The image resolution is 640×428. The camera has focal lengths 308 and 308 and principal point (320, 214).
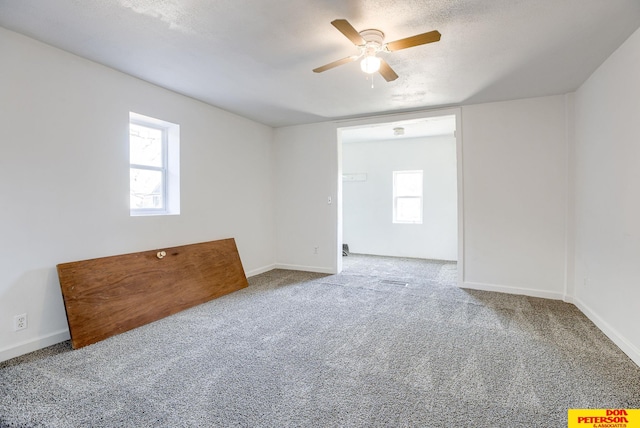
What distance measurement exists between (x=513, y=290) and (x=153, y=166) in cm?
479

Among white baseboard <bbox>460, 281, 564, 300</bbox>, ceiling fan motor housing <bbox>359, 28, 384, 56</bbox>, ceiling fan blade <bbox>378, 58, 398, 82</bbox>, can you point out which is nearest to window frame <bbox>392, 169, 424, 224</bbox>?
white baseboard <bbox>460, 281, 564, 300</bbox>

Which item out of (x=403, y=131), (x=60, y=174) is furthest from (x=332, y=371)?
(x=403, y=131)

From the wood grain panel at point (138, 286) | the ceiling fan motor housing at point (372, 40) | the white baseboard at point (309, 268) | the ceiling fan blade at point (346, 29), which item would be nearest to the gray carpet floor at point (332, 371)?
the wood grain panel at point (138, 286)

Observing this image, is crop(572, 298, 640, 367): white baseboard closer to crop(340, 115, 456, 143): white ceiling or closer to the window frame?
crop(340, 115, 456, 143): white ceiling

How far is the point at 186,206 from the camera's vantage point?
3.90 m

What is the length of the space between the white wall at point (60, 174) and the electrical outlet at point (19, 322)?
0.10 feet

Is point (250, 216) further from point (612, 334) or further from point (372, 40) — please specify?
point (612, 334)

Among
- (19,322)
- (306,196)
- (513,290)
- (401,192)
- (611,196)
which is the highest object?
(401,192)

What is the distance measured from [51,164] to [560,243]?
17.8ft

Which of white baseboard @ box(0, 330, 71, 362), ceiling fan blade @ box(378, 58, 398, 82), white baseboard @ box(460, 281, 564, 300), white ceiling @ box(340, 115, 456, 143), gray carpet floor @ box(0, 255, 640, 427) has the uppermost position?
white ceiling @ box(340, 115, 456, 143)

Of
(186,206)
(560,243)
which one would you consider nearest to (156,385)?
(186,206)

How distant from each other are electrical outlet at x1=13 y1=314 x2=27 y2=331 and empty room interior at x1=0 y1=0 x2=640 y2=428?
3 cm

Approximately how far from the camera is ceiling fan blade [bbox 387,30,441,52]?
1.95 metres

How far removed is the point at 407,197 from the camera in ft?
22.2
